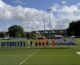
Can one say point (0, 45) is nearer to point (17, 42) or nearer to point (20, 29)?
point (17, 42)

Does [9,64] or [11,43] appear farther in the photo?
[11,43]

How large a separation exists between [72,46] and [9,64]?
3857cm

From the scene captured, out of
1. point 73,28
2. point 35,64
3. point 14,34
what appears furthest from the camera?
point 14,34

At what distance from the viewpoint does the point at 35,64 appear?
878 inches

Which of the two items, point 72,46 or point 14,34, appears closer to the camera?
→ point 72,46

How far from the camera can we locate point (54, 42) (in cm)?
6162

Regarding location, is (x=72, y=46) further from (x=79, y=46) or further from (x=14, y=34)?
(x=14, y=34)

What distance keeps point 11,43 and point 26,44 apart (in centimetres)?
305

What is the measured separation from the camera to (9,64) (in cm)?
2247

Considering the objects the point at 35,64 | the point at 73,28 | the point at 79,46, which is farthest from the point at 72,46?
the point at 73,28

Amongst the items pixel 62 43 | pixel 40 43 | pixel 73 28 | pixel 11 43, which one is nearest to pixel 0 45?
pixel 11 43

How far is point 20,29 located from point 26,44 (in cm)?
13462

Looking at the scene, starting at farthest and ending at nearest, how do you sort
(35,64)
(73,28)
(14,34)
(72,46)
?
(14,34) → (73,28) → (72,46) → (35,64)

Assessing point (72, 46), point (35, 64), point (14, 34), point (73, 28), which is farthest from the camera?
point (14, 34)
